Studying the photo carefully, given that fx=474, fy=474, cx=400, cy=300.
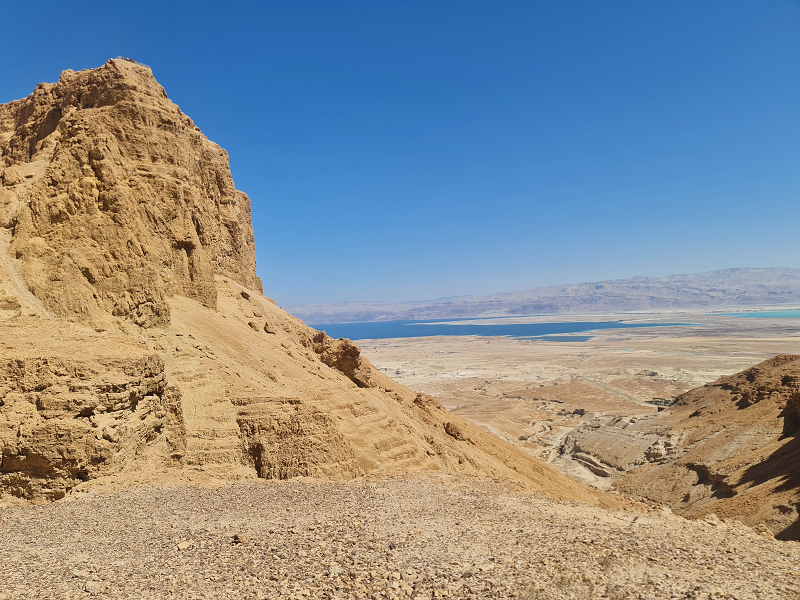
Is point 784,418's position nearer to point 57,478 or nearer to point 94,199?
point 57,478

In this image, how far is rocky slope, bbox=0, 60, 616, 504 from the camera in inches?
446

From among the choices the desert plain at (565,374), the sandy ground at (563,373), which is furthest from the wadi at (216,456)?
the sandy ground at (563,373)

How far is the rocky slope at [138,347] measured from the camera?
446 inches

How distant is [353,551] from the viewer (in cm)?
831

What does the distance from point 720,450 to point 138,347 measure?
28.9m

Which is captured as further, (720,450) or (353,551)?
(720,450)

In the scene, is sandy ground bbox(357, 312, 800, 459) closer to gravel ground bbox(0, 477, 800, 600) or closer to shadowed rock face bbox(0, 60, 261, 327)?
gravel ground bbox(0, 477, 800, 600)

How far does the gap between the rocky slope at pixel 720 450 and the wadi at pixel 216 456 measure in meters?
0.20

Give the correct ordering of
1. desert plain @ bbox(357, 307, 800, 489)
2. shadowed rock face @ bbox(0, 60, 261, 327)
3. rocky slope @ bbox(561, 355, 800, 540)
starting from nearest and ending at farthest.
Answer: shadowed rock face @ bbox(0, 60, 261, 327)
rocky slope @ bbox(561, 355, 800, 540)
desert plain @ bbox(357, 307, 800, 489)

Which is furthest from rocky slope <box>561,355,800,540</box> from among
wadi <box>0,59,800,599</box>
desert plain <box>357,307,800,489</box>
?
desert plain <box>357,307,800,489</box>

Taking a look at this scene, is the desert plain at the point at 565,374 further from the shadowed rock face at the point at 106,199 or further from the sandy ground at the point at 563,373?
the shadowed rock face at the point at 106,199

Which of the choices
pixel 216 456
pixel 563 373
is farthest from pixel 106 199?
pixel 563 373

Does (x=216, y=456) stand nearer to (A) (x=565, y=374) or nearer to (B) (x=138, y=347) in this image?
(B) (x=138, y=347)

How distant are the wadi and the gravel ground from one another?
59 mm
